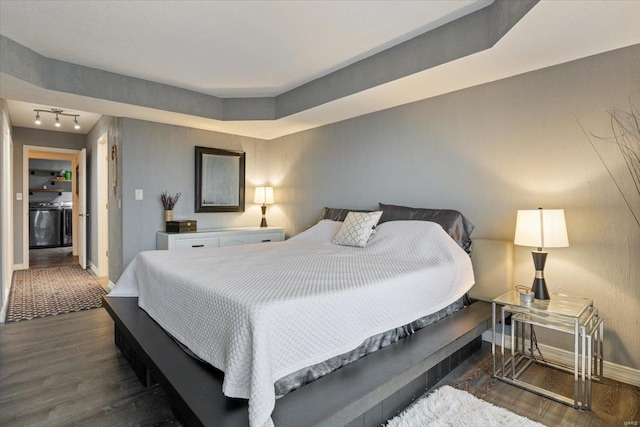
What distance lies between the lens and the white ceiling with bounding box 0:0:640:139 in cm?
196

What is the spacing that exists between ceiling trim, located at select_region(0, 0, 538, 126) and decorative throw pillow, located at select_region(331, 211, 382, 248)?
44.7 inches

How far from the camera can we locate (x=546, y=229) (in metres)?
2.10

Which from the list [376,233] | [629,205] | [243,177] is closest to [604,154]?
[629,205]

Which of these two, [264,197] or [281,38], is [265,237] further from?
[281,38]

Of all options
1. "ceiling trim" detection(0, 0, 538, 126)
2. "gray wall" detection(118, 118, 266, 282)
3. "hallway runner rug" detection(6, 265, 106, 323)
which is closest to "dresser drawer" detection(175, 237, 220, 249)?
"gray wall" detection(118, 118, 266, 282)

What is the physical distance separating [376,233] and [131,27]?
244 centimetres

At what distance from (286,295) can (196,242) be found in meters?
2.85

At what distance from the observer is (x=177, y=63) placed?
3.00 meters

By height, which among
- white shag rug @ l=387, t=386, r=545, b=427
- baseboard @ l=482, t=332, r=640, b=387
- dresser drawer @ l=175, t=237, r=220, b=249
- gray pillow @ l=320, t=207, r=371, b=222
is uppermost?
gray pillow @ l=320, t=207, r=371, b=222

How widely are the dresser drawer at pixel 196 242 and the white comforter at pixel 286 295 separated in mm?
1230

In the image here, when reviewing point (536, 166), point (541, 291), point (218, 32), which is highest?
point (218, 32)

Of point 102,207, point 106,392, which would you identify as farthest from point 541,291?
point 102,207

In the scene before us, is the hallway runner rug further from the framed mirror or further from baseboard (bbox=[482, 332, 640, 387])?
baseboard (bbox=[482, 332, 640, 387])

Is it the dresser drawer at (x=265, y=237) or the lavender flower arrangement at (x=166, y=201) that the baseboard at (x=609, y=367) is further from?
the lavender flower arrangement at (x=166, y=201)
